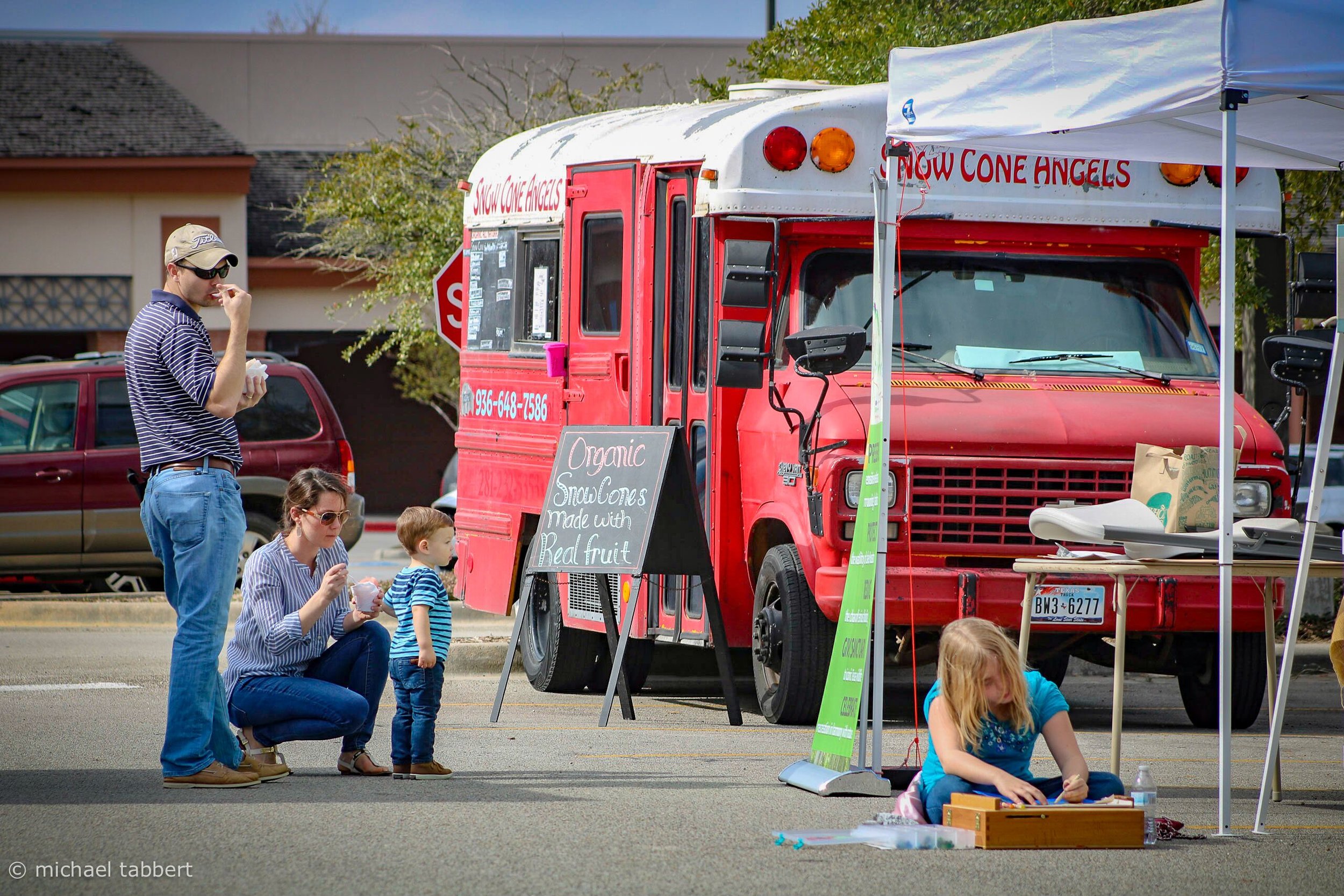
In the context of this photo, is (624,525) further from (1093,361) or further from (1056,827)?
(1056,827)

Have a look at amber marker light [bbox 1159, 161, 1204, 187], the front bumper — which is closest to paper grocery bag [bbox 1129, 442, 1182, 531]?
the front bumper

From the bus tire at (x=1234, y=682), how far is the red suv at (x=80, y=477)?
26.5ft

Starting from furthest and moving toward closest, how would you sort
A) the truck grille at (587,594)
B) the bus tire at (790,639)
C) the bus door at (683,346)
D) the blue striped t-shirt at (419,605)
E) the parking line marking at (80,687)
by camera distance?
1. the parking line marking at (80,687)
2. the truck grille at (587,594)
3. the bus door at (683,346)
4. the bus tire at (790,639)
5. the blue striped t-shirt at (419,605)

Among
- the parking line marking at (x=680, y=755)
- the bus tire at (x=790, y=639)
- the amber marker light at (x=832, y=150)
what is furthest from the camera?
the amber marker light at (x=832, y=150)

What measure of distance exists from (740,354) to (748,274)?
0.38 m

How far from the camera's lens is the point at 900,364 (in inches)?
351

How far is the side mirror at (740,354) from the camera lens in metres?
8.64

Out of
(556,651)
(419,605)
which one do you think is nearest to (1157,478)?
(419,605)

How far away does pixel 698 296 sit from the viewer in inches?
373

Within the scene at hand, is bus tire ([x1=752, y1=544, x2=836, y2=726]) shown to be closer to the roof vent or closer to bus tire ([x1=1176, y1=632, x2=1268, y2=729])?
bus tire ([x1=1176, y1=632, x2=1268, y2=729])

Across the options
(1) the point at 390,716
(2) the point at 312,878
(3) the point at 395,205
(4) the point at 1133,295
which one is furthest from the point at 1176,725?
(3) the point at 395,205

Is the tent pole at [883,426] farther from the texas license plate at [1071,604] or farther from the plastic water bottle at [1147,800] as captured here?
the texas license plate at [1071,604]

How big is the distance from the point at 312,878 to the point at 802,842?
152 centimetres

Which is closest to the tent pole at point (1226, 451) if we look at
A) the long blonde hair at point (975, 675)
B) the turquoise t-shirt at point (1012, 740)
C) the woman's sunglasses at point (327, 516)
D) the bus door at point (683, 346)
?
the turquoise t-shirt at point (1012, 740)
